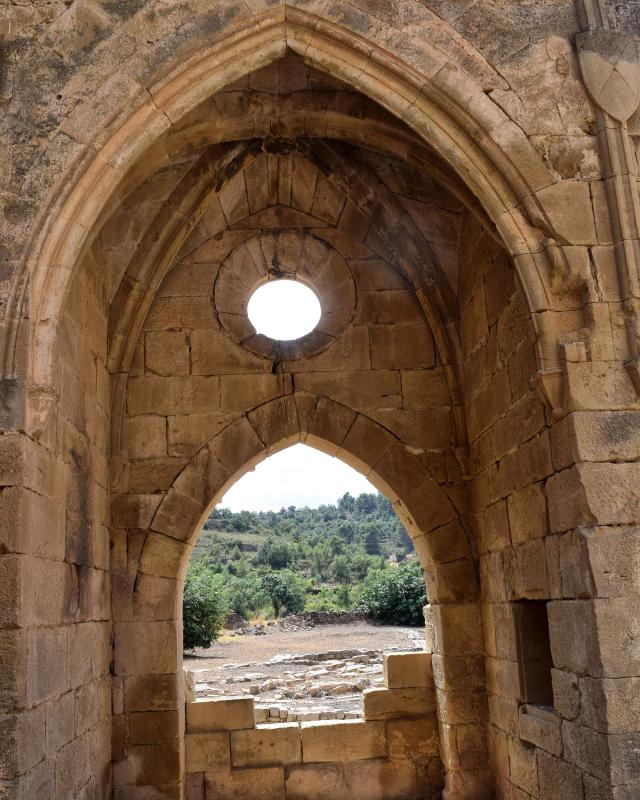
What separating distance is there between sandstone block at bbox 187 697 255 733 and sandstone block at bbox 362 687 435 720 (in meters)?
0.99

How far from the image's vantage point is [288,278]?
23.3ft

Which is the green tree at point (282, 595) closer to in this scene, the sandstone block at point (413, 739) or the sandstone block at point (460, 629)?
the sandstone block at point (413, 739)

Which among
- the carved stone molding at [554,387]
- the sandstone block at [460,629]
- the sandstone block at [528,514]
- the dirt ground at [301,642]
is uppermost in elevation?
the carved stone molding at [554,387]

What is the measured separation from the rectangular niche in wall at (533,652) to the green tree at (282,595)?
776 inches

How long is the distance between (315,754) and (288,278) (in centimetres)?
405

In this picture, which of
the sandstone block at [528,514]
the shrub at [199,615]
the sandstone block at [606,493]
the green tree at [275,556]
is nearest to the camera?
the sandstone block at [606,493]

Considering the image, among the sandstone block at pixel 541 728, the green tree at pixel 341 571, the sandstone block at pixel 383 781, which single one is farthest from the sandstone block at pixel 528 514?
the green tree at pixel 341 571

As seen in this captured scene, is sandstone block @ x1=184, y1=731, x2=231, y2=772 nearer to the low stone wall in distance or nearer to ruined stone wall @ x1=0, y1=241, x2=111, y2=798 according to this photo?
the low stone wall in distance

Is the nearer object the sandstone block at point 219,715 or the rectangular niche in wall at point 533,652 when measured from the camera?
the rectangular niche in wall at point 533,652

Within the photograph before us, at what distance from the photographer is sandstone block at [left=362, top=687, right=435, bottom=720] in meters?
6.68

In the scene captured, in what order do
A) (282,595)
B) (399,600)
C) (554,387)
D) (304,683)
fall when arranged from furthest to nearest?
(282,595) → (399,600) → (304,683) → (554,387)

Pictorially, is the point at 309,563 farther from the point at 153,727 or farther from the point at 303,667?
the point at 153,727

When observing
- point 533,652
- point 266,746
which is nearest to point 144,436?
point 266,746

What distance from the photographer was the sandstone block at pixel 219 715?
21.3ft
